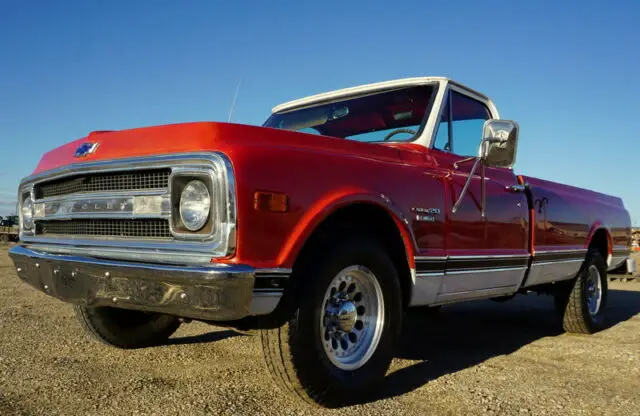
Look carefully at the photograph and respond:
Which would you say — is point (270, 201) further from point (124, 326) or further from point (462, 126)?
point (462, 126)

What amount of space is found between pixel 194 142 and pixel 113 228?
687 millimetres

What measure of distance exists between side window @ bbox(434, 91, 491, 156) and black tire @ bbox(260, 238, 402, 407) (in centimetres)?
144

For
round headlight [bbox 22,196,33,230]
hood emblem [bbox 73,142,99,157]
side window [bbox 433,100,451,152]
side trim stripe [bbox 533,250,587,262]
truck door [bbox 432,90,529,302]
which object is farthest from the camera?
side trim stripe [bbox 533,250,587,262]

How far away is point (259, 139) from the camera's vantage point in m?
2.63

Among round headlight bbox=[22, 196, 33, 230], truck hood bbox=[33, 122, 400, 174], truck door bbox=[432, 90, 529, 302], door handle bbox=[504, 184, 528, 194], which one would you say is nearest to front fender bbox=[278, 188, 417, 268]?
truck hood bbox=[33, 122, 400, 174]

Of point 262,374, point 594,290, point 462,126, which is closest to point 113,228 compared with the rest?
point 262,374

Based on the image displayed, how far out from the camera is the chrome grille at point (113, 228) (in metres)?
2.62

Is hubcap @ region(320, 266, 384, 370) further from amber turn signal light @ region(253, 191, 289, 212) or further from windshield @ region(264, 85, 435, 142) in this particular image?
windshield @ region(264, 85, 435, 142)

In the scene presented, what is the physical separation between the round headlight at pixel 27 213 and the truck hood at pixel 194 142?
392mm

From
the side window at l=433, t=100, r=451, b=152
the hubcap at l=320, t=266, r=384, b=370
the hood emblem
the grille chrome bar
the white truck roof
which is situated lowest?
the hubcap at l=320, t=266, r=384, b=370

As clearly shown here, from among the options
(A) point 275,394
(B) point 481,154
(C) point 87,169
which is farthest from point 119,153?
(B) point 481,154

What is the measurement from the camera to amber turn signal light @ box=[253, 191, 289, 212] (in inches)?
95.7

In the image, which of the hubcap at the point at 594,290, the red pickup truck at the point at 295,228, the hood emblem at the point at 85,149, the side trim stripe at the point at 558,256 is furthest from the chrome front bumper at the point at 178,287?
the hubcap at the point at 594,290

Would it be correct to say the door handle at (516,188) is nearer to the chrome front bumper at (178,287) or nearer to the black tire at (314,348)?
the black tire at (314,348)
